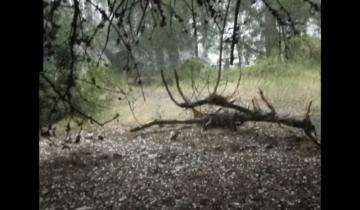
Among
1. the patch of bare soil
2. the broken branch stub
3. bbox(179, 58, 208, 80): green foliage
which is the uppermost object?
bbox(179, 58, 208, 80): green foliage

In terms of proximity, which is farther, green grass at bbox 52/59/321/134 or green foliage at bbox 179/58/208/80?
green foliage at bbox 179/58/208/80

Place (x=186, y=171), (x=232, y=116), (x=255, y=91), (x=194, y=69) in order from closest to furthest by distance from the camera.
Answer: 1. (x=186, y=171)
2. (x=232, y=116)
3. (x=255, y=91)
4. (x=194, y=69)

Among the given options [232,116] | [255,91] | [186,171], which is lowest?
[186,171]

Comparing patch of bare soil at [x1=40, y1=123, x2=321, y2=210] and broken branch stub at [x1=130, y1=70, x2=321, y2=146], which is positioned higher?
broken branch stub at [x1=130, y1=70, x2=321, y2=146]

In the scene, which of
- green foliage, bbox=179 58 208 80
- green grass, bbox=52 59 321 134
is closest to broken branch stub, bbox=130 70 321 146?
green grass, bbox=52 59 321 134

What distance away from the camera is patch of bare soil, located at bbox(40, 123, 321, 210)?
3.11 meters

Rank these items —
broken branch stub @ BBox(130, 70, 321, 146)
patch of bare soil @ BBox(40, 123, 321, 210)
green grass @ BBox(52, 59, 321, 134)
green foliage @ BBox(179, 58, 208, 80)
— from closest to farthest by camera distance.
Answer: patch of bare soil @ BBox(40, 123, 321, 210) < broken branch stub @ BBox(130, 70, 321, 146) < green grass @ BBox(52, 59, 321, 134) < green foliage @ BBox(179, 58, 208, 80)

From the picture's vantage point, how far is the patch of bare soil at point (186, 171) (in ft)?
10.2

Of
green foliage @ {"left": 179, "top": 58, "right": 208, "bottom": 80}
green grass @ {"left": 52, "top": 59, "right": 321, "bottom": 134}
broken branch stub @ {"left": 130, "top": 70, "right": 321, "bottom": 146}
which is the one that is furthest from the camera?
green foliage @ {"left": 179, "top": 58, "right": 208, "bottom": 80}

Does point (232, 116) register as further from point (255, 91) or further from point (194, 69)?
point (194, 69)

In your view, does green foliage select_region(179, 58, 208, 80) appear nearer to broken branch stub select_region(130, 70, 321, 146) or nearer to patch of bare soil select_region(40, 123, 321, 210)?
broken branch stub select_region(130, 70, 321, 146)

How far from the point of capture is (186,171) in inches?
146

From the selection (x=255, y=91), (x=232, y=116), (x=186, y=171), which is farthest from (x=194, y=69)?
(x=186, y=171)
